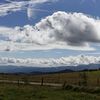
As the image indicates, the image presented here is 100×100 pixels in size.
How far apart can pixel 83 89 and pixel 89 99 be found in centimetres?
1395

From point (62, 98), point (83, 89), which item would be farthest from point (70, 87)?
point (62, 98)

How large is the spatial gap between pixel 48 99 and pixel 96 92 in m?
13.9

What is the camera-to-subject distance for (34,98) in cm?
4428

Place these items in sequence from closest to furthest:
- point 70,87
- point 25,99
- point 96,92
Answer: point 25,99, point 96,92, point 70,87

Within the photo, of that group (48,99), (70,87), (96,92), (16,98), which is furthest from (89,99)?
(70,87)

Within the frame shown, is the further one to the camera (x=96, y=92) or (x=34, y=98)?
(x=96, y=92)

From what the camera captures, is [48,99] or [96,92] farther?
[96,92]

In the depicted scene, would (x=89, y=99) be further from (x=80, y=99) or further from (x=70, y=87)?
(x=70, y=87)

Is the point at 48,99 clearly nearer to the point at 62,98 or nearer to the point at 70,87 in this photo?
the point at 62,98

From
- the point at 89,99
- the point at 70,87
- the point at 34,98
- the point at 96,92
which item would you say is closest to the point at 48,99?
the point at 34,98

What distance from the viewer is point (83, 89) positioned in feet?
191

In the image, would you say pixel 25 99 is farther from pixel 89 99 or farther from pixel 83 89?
pixel 83 89

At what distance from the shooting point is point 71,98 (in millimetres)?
44688

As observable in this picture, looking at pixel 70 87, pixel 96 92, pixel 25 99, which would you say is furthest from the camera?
pixel 70 87
